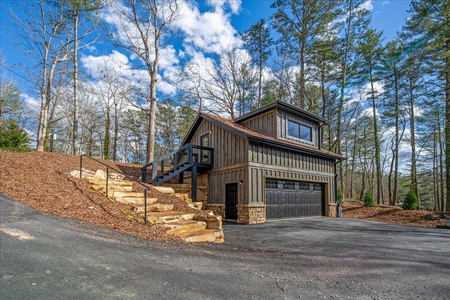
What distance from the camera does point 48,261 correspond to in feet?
9.14

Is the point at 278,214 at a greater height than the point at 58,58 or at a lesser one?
lesser

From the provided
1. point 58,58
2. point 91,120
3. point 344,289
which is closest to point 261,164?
point 344,289

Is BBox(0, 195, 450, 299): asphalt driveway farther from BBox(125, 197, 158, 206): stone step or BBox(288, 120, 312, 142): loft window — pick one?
BBox(288, 120, 312, 142): loft window

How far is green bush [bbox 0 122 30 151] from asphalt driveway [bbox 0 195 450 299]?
10.2 meters

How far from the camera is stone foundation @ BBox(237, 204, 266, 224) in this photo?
31.5ft

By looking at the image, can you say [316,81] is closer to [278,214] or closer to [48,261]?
[278,214]

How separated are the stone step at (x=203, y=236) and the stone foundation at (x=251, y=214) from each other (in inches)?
140

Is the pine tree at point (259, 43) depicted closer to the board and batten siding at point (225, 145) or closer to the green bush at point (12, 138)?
the board and batten siding at point (225, 145)

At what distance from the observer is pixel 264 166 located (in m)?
10.4

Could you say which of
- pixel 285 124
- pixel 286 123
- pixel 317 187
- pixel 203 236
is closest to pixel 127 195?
pixel 203 236

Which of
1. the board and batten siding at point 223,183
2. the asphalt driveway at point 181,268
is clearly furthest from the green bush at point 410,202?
the board and batten siding at point 223,183

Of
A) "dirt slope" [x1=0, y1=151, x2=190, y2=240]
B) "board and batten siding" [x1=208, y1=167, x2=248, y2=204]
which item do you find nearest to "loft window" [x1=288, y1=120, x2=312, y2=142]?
"board and batten siding" [x1=208, y1=167, x2=248, y2=204]

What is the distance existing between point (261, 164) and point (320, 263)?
6062 mm

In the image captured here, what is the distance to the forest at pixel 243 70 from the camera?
14641 mm
